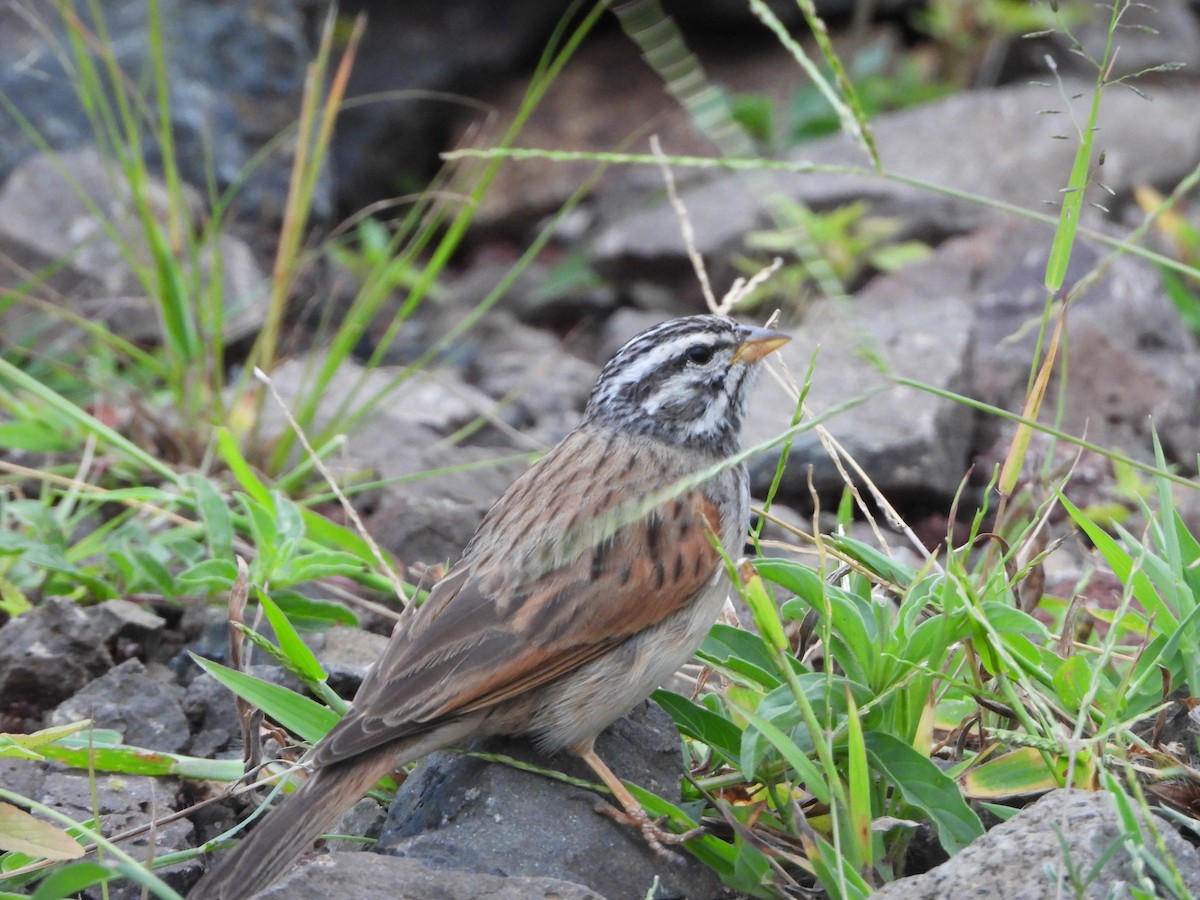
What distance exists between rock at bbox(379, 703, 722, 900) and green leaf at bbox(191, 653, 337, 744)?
0.27 m

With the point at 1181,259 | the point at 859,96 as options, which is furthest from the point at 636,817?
the point at 859,96

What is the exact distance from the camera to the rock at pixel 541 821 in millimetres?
3506

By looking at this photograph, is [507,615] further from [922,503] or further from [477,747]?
[922,503]

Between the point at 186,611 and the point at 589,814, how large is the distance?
1784mm

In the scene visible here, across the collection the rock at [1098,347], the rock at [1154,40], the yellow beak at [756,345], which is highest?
the yellow beak at [756,345]

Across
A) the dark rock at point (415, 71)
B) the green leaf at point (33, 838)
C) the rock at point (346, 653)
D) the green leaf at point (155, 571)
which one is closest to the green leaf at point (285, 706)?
the rock at point (346, 653)

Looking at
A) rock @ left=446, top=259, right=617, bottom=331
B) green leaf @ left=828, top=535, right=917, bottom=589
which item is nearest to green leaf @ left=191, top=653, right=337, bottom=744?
green leaf @ left=828, top=535, right=917, bottom=589

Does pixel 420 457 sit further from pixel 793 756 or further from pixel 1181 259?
pixel 1181 259

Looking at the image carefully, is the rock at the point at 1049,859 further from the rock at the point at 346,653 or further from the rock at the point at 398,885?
the rock at the point at 346,653

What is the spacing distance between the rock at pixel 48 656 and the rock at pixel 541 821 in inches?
48.7

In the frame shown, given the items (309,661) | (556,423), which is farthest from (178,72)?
(309,661)

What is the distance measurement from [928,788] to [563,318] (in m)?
5.95

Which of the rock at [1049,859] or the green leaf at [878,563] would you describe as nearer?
the rock at [1049,859]

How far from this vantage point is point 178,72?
866 centimetres
